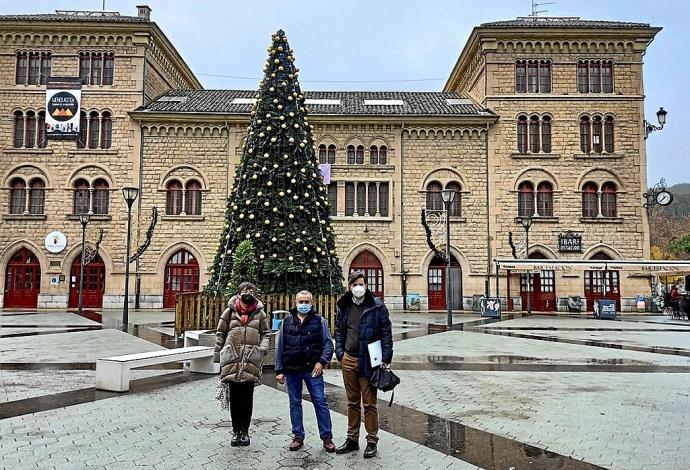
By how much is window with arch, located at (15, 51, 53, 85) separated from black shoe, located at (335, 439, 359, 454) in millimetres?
29809

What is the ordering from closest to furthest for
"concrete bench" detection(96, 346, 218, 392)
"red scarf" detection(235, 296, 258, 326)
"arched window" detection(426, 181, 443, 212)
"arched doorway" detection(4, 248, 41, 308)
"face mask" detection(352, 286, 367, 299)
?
"face mask" detection(352, 286, 367, 299)
"red scarf" detection(235, 296, 258, 326)
"concrete bench" detection(96, 346, 218, 392)
"arched doorway" detection(4, 248, 41, 308)
"arched window" detection(426, 181, 443, 212)

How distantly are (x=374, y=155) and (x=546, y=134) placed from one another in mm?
9436

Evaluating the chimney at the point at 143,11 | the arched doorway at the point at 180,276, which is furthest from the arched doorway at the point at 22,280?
the chimney at the point at 143,11

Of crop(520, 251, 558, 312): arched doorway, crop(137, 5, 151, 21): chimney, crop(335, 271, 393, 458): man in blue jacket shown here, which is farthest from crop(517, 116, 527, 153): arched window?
crop(335, 271, 393, 458): man in blue jacket

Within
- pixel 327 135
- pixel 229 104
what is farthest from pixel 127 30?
pixel 327 135

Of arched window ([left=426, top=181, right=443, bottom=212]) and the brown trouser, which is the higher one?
arched window ([left=426, top=181, right=443, bottom=212])

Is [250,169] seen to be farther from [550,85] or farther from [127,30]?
[550,85]

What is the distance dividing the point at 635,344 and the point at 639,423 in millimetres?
9312

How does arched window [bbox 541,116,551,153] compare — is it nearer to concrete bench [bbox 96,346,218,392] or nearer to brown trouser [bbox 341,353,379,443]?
concrete bench [bbox 96,346,218,392]

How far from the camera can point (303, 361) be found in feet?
18.1

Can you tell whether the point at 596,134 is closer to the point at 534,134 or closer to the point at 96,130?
the point at 534,134

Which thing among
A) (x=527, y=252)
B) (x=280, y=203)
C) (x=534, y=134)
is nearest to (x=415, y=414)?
(x=280, y=203)

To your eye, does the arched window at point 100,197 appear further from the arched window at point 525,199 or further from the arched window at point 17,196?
the arched window at point 525,199

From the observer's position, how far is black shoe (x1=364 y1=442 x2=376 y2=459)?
5285mm
